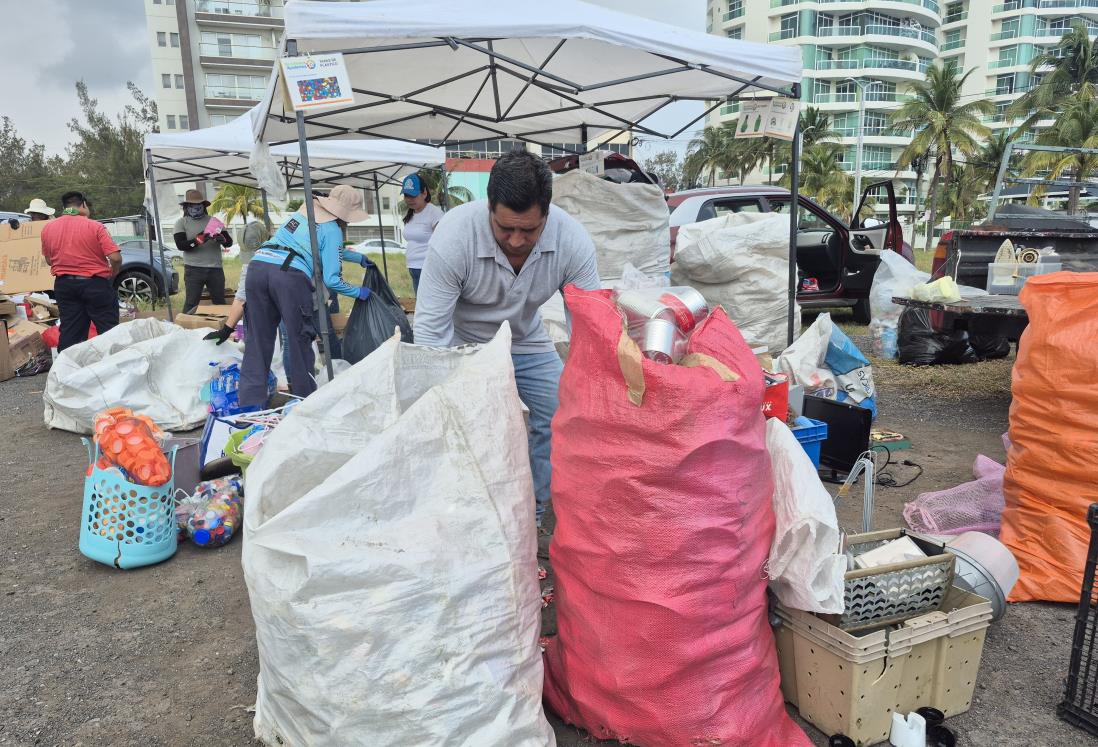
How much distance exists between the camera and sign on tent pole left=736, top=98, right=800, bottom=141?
3.87 meters

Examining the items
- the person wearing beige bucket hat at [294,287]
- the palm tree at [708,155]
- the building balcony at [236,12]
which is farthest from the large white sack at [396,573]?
the building balcony at [236,12]

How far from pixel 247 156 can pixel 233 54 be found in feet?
137

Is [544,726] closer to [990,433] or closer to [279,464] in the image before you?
[279,464]

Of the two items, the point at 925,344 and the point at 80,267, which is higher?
the point at 80,267

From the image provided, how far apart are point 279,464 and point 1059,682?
227 cm

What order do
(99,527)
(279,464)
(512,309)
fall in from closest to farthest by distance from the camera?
(279,464), (512,309), (99,527)

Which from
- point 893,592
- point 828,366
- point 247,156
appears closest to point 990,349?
point 828,366

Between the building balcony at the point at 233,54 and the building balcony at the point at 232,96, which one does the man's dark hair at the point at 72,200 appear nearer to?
the building balcony at the point at 232,96

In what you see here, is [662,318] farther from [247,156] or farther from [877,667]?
[247,156]

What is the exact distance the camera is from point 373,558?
4.68 feet

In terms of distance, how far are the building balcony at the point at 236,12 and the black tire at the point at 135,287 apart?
1544 inches

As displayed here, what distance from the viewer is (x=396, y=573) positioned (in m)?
1.43

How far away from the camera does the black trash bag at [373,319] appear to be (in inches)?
174

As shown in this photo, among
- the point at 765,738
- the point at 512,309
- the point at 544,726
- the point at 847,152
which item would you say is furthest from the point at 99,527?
the point at 847,152
